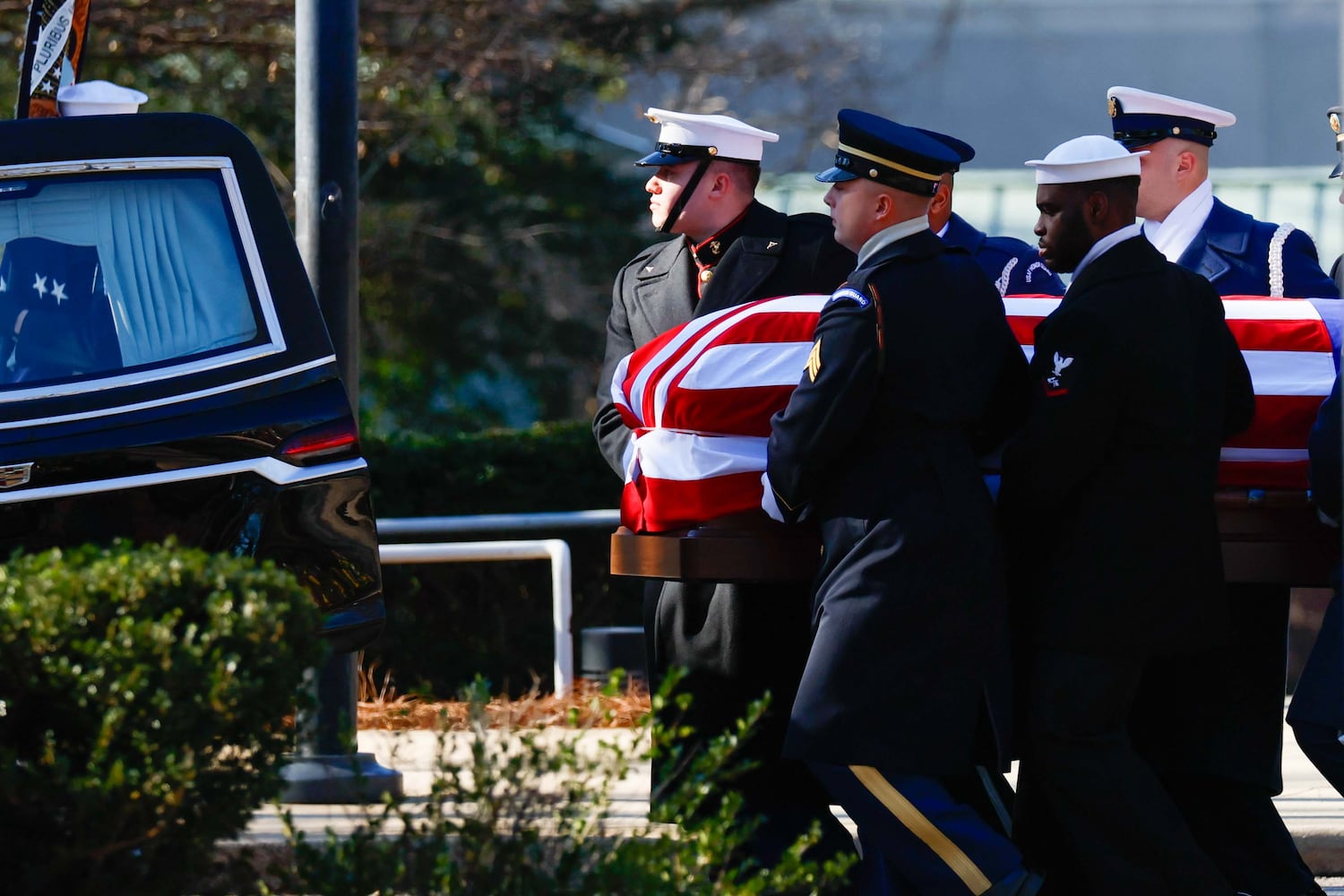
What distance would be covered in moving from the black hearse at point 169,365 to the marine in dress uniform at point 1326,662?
2.21 meters

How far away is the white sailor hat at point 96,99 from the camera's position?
6965mm

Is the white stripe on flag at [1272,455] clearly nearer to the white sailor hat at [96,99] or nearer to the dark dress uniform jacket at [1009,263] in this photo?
the dark dress uniform jacket at [1009,263]

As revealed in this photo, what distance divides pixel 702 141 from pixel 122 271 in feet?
4.89

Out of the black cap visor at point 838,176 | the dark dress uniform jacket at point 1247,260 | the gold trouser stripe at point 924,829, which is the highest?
the black cap visor at point 838,176

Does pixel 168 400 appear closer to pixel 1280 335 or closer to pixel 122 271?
pixel 122 271

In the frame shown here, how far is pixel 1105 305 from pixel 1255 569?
2.52 feet

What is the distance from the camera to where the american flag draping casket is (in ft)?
14.5

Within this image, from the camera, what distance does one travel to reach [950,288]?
14.1 feet

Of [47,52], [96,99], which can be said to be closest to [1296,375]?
[96,99]

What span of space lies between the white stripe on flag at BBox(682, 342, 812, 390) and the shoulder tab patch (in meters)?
0.19

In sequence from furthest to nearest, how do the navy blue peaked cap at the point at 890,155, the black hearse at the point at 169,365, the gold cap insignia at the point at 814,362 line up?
the black hearse at the point at 169,365 → the navy blue peaked cap at the point at 890,155 → the gold cap insignia at the point at 814,362

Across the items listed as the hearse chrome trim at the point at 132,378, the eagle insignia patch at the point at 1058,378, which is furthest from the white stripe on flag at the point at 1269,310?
the hearse chrome trim at the point at 132,378

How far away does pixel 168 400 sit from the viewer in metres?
4.60

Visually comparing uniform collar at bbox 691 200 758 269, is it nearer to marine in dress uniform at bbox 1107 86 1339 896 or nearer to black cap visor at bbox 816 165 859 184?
black cap visor at bbox 816 165 859 184
